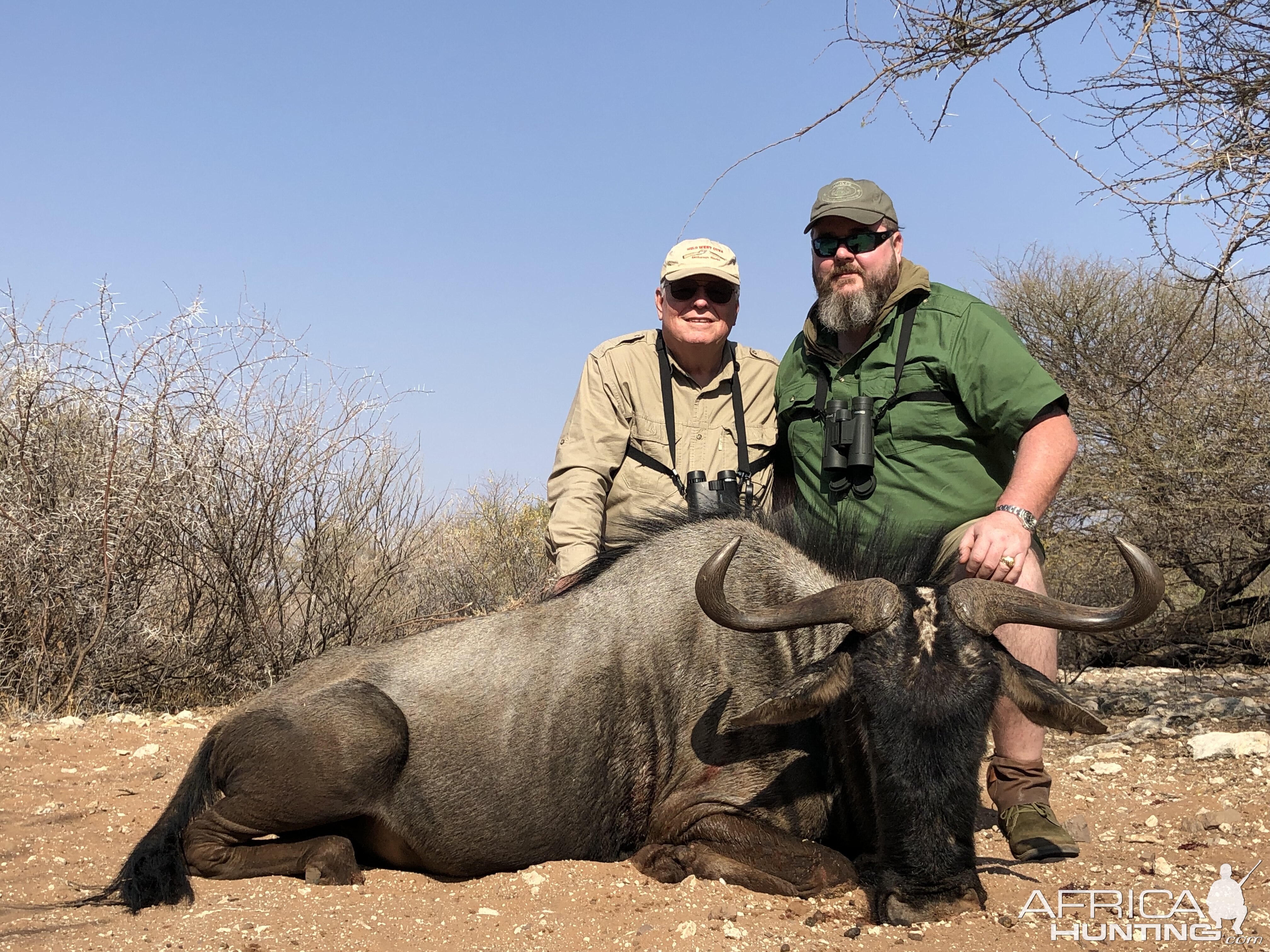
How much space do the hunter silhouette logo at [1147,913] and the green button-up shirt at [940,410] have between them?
1.72 metres

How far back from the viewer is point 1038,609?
3746mm

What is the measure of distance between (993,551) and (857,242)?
1985 mm

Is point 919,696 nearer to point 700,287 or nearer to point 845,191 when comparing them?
point 845,191

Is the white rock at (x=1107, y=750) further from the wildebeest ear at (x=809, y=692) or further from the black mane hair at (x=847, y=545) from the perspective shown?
the wildebeest ear at (x=809, y=692)

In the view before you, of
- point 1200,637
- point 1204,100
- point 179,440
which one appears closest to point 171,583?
point 179,440

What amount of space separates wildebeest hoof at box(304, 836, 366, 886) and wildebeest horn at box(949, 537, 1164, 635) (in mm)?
2631

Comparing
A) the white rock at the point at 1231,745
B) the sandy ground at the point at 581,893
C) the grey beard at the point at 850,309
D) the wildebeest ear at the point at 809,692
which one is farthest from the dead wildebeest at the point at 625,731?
the white rock at the point at 1231,745

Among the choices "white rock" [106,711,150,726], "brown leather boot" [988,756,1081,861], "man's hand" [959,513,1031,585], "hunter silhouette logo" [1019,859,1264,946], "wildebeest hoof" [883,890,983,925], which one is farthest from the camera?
"white rock" [106,711,150,726]

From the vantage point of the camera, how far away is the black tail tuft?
158 inches

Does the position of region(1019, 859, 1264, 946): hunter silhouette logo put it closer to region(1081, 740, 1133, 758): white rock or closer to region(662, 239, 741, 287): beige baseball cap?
region(1081, 740, 1133, 758): white rock

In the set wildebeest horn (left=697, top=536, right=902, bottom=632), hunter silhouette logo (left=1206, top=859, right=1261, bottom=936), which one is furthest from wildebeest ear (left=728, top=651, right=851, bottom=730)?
hunter silhouette logo (left=1206, top=859, right=1261, bottom=936)

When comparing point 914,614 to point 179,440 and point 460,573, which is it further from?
point 460,573

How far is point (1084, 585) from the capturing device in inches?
429

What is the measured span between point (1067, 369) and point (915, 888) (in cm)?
1132
